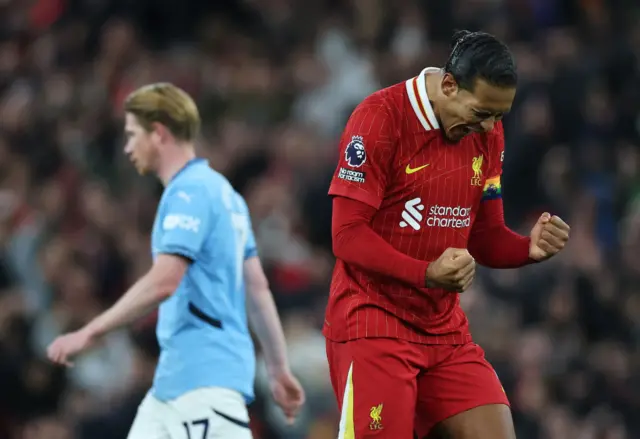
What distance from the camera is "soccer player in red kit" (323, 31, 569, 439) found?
198 inches

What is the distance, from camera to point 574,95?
38.2 ft

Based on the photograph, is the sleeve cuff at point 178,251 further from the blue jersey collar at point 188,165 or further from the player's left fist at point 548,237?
the player's left fist at point 548,237

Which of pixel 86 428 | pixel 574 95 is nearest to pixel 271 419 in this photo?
pixel 86 428

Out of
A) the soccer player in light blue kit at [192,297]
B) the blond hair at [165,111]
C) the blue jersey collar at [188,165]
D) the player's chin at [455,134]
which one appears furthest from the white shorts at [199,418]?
the player's chin at [455,134]

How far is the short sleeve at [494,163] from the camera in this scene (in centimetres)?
542

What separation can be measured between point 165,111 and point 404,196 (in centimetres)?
174

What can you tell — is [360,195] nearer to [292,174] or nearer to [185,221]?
[185,221]

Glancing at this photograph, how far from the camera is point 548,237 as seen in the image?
5258 millimetres

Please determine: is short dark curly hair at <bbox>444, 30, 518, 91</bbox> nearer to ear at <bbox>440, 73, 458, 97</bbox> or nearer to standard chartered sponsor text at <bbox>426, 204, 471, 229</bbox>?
ear at <bbox>440, 73, 458, 97</bbox>

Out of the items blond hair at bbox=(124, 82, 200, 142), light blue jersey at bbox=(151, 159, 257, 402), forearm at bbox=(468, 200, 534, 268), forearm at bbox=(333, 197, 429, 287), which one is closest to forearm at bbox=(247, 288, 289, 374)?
light blue jersey at bbox=(151, 159, 257, 402)

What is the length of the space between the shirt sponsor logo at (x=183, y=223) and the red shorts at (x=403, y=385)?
1.04 meters

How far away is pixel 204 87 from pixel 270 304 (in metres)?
7.31

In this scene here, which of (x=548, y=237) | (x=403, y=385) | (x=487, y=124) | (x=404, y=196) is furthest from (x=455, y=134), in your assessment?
(x=403, y=385)

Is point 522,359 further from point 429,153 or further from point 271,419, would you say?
point 429,153
